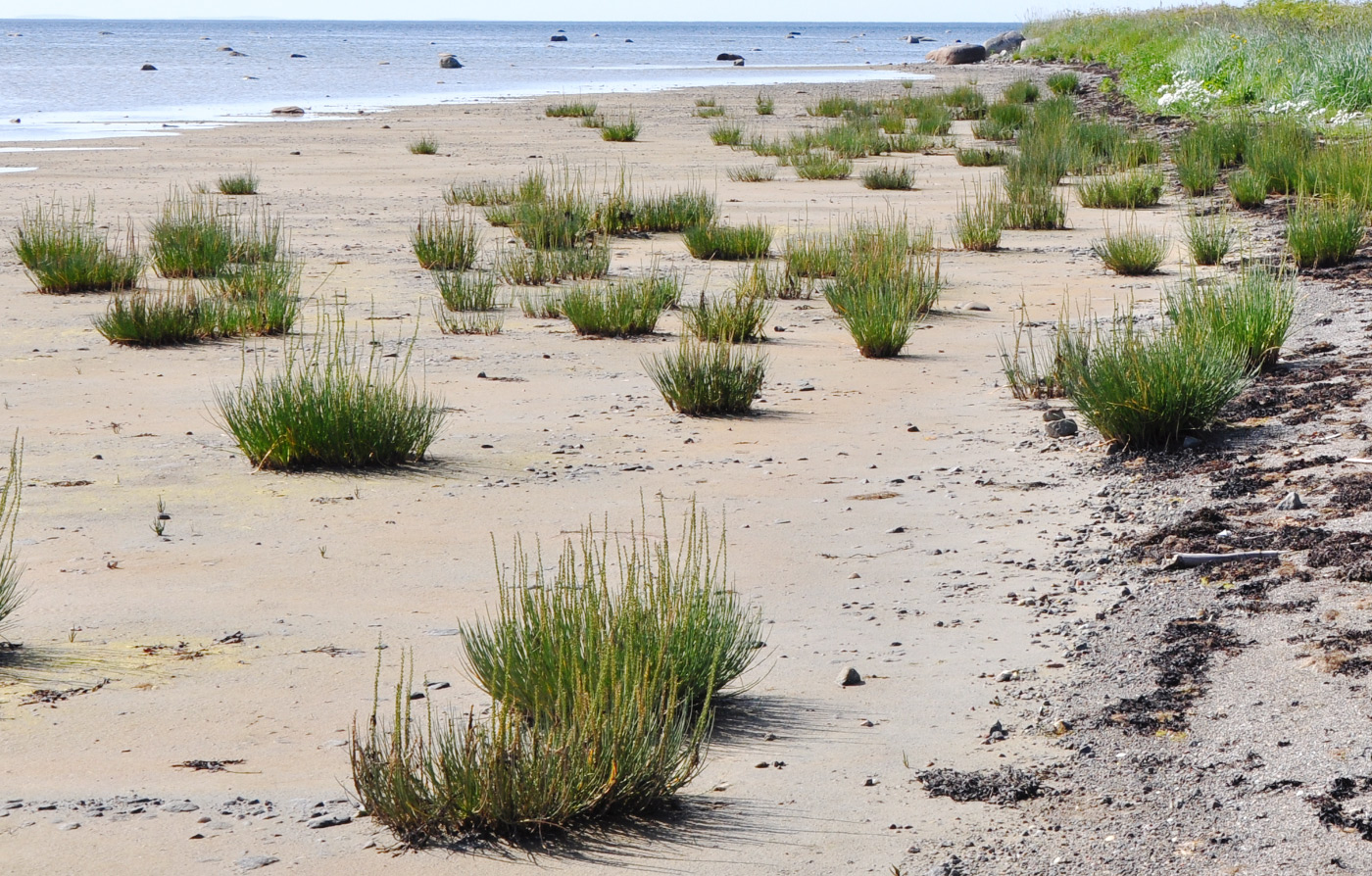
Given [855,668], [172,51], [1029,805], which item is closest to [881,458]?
[855,668]

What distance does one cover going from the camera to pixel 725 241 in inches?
495

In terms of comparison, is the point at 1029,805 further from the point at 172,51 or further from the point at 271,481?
the point at 172,51

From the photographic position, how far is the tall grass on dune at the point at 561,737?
9.86ft

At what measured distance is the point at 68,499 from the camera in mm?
5863

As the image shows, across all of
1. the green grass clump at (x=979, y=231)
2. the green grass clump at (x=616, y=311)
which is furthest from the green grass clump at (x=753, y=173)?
the green grass clump at (x=616, y=311)

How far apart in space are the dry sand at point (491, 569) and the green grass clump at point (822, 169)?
25.5 ft

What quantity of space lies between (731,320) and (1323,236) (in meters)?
4.27

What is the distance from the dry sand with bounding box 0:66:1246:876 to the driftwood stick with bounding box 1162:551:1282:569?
33cm

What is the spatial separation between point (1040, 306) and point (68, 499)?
687cm

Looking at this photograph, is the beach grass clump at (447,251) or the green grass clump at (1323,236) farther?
the beach grass clump at (447,251)

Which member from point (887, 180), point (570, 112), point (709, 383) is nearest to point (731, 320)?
point (709, 383)

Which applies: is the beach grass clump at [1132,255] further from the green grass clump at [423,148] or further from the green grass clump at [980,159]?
the green grass clump at [423,148]

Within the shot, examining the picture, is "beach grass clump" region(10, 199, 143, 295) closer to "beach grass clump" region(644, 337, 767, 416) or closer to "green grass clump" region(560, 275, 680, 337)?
"green grass clump" region(560, 275, 680, 337)

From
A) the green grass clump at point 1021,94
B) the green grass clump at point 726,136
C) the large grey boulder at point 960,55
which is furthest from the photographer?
the large grey boulder at point 960,55
